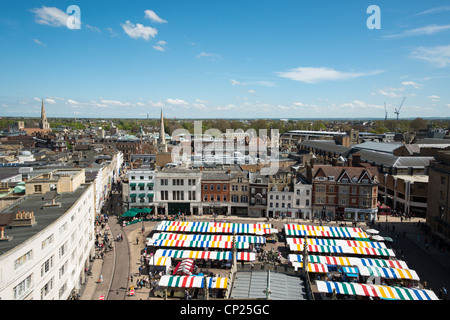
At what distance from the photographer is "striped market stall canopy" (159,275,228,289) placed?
26.0 meters

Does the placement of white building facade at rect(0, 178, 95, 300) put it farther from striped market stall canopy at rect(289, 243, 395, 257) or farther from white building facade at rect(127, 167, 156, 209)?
striped market stall canopy at rect(289, 243, 395, 257)

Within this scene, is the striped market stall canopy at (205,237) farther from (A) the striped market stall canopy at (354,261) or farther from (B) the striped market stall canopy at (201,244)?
(A) the striped market stall canopy at (354,261)

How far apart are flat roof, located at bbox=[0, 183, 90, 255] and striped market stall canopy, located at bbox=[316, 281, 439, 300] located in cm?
2094

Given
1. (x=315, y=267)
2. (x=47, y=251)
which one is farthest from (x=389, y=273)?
(x=47, y=251)

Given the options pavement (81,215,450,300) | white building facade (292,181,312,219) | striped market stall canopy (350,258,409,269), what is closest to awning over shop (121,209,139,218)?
pavement (81,215,450,300)

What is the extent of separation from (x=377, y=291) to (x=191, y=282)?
14598mm

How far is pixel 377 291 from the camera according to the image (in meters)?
24.5

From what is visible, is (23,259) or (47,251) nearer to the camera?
(23,259)

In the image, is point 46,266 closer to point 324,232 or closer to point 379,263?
point 379,263

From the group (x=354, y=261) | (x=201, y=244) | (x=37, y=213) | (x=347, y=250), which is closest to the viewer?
(x=37, y=213)

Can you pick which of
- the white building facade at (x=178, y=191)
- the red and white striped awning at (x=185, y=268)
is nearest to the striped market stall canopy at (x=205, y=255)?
the red and white striped awning at (x=185, y=268)

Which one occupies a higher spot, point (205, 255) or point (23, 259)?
point (23, 259)

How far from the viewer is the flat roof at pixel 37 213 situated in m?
19.0

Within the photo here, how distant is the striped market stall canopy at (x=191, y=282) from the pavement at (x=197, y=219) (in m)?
1.97
